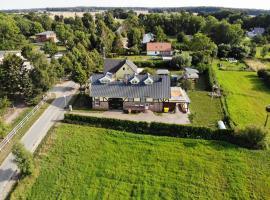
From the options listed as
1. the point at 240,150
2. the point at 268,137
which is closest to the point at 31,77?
the point at 240,150

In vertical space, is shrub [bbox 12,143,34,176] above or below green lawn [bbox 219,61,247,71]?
above

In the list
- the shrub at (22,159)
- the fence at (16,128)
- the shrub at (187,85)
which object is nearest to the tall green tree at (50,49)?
the fence at (16,128)

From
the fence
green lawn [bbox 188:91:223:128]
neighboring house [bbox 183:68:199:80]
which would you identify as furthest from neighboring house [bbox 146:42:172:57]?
the fence

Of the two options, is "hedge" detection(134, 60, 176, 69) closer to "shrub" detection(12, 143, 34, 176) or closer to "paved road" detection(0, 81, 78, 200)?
"paved road" detection(0, 81, 78, 200)

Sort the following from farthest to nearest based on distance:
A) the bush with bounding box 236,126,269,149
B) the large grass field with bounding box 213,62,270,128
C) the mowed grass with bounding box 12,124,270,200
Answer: the large grass field with bounding box 213,62,270,128 → the bush with bounding box 236,126,269,149 → the mowed grass with bounding box 12,124,270,200

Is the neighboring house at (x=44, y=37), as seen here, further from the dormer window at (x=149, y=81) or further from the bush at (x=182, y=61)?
the dormer window at (x=149, y=81)

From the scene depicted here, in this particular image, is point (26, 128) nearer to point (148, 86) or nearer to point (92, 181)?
point (92, 181)
